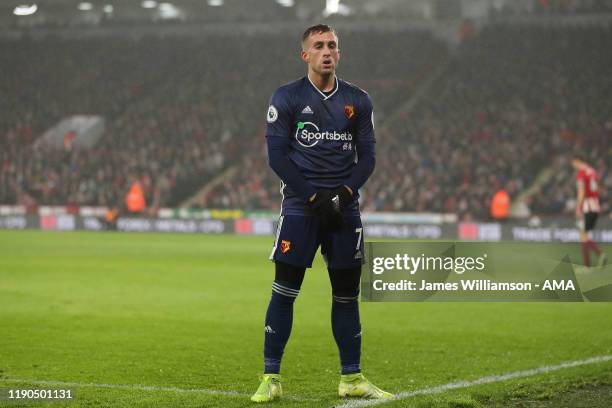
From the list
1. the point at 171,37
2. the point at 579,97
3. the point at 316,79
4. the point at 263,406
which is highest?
the point at 171,37

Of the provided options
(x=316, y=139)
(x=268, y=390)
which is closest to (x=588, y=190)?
(x=316, y=139)

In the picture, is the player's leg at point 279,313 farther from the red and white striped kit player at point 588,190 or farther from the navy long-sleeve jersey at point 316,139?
the red and white striped kit player at point 588,190

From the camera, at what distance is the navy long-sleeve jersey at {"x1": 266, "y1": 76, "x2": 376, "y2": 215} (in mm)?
5703

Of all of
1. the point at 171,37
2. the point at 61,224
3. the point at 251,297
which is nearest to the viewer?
the point at 251,297

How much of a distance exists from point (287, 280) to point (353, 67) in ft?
112

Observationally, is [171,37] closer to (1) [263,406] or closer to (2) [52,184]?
(2) [52,184]

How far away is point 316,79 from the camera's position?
5.80 m

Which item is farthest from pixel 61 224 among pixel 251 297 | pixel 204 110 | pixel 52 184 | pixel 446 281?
pixel 446 281

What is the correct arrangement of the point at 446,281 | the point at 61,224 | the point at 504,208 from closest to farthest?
the point at 446,281 < the point at 504,208 < the point at 61,224

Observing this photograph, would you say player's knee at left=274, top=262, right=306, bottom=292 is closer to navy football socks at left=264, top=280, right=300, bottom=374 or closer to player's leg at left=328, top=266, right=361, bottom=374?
navy football socks at left=264, top=280, right=300, bottom=374

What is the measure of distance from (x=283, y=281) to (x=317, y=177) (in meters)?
0.62

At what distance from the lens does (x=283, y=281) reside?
5.83 metres

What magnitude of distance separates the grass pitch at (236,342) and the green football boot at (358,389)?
0.16 meters

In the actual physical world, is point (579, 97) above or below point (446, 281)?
above
